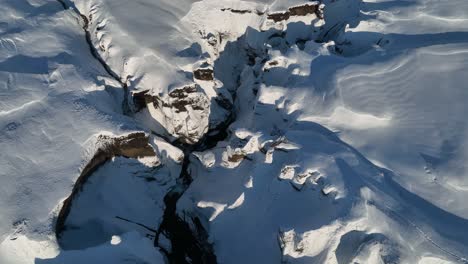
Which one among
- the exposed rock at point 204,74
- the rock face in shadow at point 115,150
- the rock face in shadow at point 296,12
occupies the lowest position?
the rock face in shadow at point 115,150

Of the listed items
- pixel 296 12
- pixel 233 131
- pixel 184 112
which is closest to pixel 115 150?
pixel 184 112

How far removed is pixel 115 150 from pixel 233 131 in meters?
2.34

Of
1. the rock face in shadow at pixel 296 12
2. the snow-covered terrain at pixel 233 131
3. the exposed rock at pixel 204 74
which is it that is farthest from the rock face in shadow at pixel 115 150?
the rock face in shadow at pixel 296 12

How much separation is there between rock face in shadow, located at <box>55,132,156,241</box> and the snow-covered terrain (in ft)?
0.09

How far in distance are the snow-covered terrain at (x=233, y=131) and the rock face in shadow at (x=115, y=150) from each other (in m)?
0.03

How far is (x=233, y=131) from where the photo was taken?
10.3 metres

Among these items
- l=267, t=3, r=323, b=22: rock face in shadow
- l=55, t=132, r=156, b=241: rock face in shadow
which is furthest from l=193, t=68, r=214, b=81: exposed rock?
l=267, t=3, r=323, b=22: rock face in shadow

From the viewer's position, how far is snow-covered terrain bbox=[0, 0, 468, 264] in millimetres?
8320

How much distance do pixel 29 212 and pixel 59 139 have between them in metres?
1.41

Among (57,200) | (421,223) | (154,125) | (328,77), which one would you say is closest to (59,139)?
(57,200)

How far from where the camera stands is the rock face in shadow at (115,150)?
29.8ft

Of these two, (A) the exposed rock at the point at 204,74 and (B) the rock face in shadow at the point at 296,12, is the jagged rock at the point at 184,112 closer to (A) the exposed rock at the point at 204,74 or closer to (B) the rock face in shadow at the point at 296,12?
(A) the exposed rock at the point at 204,74

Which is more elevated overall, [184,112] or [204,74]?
[204,74]

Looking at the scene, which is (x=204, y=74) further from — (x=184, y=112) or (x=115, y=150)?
(x=115, y=150)
